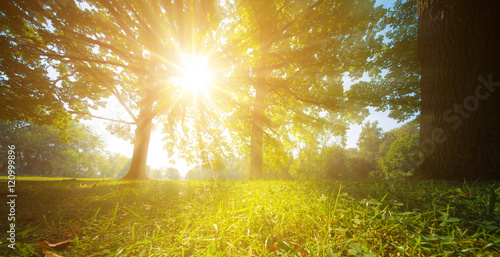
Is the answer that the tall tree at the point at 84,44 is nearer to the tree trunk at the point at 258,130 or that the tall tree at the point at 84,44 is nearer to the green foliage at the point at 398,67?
the tree trunk at the point at 258,130

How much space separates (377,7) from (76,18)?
14316 millimetres

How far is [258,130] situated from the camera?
319 inches

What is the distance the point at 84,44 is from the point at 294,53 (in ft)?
28.8

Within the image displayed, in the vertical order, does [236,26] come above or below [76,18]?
above

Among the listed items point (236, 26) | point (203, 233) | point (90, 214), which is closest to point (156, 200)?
point (90, 214)

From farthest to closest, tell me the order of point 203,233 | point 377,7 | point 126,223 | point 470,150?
point 377,7 → point 470,150 → point 126,223 → point 203,233

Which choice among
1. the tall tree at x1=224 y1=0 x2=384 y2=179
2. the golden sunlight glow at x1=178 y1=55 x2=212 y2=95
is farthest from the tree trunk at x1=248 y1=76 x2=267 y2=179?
the golden sunlight glow at x1=178 y1=55 x2=212 y2=95

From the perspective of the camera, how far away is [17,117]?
7.33 m

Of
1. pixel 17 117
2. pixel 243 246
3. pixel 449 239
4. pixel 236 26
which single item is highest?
pixel 236 26

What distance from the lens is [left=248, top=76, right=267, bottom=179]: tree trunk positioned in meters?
7.60

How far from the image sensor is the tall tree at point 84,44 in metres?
5.41

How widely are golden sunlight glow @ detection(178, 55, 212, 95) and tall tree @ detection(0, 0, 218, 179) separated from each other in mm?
297

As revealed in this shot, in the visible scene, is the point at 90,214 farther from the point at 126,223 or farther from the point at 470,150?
the point at 470,150

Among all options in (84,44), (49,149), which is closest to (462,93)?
(84,44)
